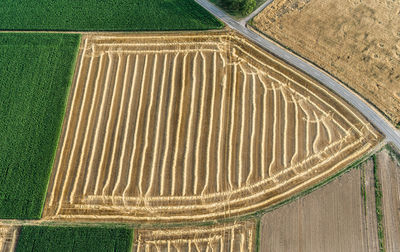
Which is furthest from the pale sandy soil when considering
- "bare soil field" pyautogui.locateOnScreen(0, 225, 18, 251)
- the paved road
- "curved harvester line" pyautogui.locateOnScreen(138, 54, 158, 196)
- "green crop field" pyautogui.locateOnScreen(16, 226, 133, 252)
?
"bare soil field" pyautogui.locateOnScreen(0, 225, 18, 251)

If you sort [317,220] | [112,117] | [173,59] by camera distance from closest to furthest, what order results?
[317,220] < [112,117] < [173,59]

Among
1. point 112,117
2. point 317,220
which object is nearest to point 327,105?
point 317,220

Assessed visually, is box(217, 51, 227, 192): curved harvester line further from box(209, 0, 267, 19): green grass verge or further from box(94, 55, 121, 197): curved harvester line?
box(94, 55, 121, 197): curved harvester line

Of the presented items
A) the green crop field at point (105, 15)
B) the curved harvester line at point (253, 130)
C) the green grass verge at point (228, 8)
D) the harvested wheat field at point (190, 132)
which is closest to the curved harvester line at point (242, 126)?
the harvested wheat field at point (190, 132)

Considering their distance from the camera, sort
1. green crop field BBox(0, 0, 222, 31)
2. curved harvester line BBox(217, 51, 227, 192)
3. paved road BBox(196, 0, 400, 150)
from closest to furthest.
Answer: curved harvester line BBox(217, 51, 227, 192), paved road BBox(196, 0, 400, 150), green crop field BBox(0, 0, 222, 31)

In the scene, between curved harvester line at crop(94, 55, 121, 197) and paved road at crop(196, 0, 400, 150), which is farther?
paved road at crop(196, 0, 400, 150)

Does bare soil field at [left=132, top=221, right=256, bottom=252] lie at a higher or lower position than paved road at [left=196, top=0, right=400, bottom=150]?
lower

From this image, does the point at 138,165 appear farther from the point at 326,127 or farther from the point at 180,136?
the point at 326,127
